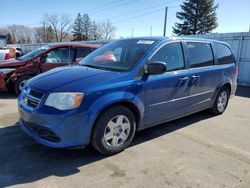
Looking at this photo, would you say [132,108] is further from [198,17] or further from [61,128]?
[198,17]

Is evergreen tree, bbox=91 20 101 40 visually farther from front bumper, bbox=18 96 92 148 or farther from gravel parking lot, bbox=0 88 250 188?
front bumper, bbox=18 96 92 148

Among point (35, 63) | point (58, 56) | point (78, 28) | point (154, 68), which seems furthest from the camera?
point (78, 28)

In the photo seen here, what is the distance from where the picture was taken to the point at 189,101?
4.35m

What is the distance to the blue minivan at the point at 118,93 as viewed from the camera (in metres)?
2.94

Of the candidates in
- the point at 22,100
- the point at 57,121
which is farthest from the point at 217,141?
the point at 22,100

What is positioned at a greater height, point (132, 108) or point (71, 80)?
point (71, 80)

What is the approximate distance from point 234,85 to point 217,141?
2.22m

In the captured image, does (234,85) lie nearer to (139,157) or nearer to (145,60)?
(145,60)

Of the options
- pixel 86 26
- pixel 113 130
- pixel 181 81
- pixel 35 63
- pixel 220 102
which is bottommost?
pixel 113 130

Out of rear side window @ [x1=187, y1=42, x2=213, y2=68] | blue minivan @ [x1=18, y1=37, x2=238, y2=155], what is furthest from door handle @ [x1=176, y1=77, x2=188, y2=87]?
rear side window @ [x1=187, y1=42, x2=213, y2=68]

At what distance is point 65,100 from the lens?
115 inches

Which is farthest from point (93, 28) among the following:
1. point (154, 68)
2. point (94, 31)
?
point (154, 68)

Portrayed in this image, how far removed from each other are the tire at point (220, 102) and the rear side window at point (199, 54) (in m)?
0.87

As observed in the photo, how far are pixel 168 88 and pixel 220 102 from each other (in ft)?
7.05
